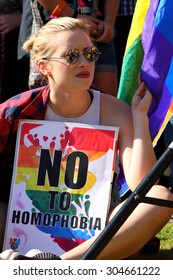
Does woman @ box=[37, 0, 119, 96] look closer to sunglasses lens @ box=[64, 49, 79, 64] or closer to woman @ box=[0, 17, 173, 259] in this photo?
woman @ box=[0, 17, 173, 259]

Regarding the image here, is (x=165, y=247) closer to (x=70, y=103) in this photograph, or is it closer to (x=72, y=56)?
(x=70, y=103)

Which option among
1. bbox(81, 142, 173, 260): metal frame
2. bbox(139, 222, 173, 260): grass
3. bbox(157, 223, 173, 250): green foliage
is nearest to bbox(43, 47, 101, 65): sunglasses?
bbox(81, 142, 173, 260): metal frame

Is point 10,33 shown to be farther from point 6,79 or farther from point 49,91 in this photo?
point 49,91

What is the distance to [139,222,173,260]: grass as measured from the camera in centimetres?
473

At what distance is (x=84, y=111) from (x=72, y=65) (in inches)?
10.5

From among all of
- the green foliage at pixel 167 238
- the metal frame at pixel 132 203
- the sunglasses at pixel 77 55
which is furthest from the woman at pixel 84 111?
the green foliage at pixel 167 238

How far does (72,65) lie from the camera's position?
4.13 m

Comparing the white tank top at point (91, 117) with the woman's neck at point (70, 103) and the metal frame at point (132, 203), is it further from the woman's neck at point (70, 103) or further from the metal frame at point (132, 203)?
the metal frame at point (132, 203)

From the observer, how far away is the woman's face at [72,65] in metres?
4.14

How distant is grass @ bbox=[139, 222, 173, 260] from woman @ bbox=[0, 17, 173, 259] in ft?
2.12

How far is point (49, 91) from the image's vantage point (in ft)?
14.1

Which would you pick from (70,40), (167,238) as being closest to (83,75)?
(70,40)

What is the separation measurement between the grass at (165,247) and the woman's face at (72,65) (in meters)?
1.09
